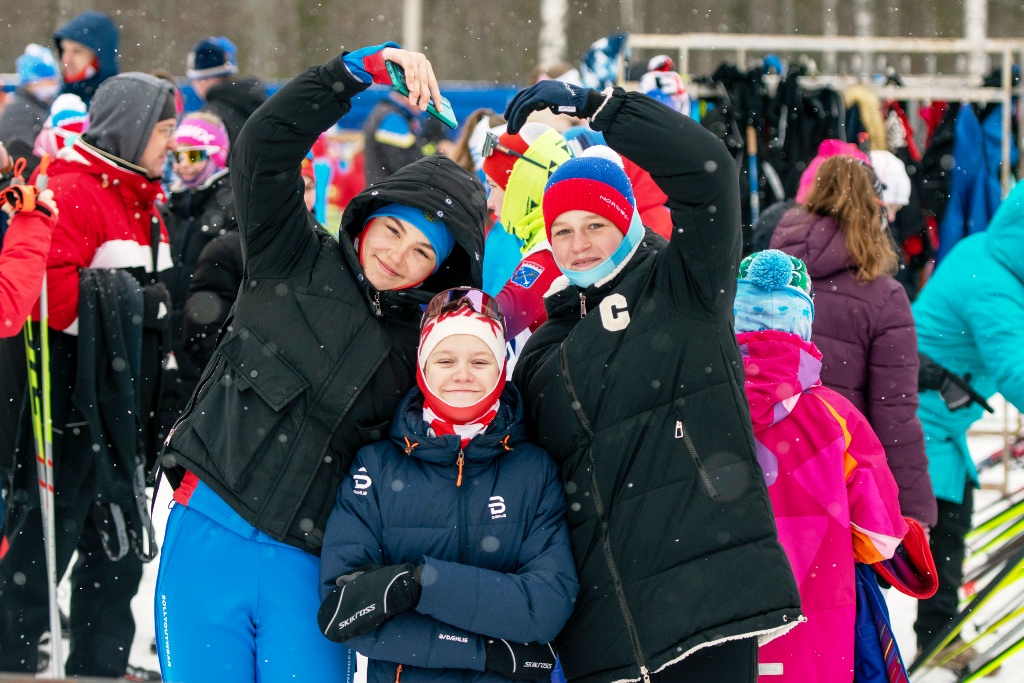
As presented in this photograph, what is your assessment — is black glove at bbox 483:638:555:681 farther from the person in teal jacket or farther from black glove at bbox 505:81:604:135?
the person in teal jacket

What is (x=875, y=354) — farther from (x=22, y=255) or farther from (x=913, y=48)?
(x=913, y=48)

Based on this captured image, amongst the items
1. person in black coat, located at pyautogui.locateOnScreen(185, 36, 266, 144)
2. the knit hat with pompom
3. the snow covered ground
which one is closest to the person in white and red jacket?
the snow covered ground

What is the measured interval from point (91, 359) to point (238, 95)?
291cm

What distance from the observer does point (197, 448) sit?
8.36 ft

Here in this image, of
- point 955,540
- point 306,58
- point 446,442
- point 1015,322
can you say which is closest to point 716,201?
point 446,442

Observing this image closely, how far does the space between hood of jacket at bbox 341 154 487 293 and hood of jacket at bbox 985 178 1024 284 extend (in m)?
2.24

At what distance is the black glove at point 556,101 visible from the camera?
8.02ft

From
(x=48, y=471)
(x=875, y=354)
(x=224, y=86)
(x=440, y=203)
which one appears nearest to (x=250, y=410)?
(x=440, y=203)

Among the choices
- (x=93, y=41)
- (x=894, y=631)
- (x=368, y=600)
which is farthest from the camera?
(x=93, y=41)

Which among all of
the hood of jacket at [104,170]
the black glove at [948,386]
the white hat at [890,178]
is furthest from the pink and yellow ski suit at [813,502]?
the white hat at [890,178]

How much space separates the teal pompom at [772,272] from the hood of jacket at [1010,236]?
1.42 metres

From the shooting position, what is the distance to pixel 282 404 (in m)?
2.49

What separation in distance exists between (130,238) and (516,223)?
160cm

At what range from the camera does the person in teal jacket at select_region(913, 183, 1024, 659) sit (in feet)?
13.1
